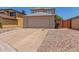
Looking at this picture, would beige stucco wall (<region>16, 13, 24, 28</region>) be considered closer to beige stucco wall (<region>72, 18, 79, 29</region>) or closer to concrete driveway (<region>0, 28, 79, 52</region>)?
concrete driveway (<region>0, 28, 79, 52</region>)

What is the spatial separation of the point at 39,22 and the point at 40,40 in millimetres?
322

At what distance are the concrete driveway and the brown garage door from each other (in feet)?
0.29

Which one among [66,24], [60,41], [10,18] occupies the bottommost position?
[60,41]

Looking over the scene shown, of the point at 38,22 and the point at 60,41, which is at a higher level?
the point at 38,22

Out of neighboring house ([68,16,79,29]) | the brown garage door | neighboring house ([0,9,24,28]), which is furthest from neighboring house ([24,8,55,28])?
neighboring house ([68,16,79,29])

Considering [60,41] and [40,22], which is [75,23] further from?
[40,22]

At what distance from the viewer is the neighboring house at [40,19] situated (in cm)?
322

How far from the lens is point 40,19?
3.25 metres

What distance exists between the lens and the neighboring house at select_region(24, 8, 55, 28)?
322cm

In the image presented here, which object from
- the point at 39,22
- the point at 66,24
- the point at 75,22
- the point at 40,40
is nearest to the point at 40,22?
the point at 39,22

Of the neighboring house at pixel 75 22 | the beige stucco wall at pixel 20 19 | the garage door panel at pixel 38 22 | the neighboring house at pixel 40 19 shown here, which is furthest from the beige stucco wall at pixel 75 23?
the beige stucco wall at pixel 20 19
